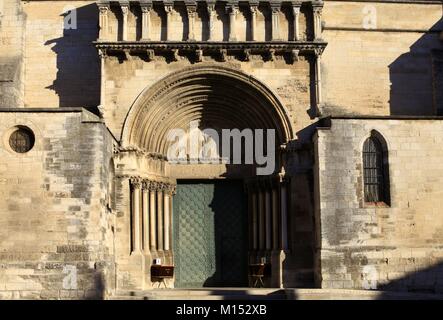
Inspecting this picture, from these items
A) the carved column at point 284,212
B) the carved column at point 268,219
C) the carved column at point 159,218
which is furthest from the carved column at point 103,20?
the carved column at point 284,212

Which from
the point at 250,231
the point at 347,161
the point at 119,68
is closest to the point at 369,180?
the point at 347,161

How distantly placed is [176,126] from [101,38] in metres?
2.93

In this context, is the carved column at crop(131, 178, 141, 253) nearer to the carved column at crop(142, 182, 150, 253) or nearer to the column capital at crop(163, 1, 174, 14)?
the carved column at crop(142, 182, 150, 253)

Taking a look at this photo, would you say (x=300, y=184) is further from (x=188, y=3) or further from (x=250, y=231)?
(x=188, y=3)

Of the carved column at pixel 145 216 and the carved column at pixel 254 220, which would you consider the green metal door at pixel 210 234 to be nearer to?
the carved column at pixel 254 220

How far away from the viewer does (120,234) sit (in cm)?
1780

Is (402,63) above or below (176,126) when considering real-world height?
above

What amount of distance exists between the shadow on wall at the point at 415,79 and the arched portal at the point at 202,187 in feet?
11.8

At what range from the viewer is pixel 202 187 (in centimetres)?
1972

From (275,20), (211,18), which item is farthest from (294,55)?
(211,18)

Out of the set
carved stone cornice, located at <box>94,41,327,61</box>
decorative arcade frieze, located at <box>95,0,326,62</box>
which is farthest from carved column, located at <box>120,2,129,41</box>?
carved stone cornice, located at <box>94,41,327,61</box>

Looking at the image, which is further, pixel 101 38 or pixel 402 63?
pixel 402 63

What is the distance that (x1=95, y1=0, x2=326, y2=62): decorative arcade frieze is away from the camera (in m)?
18.2

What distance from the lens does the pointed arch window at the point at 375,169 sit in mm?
17359
